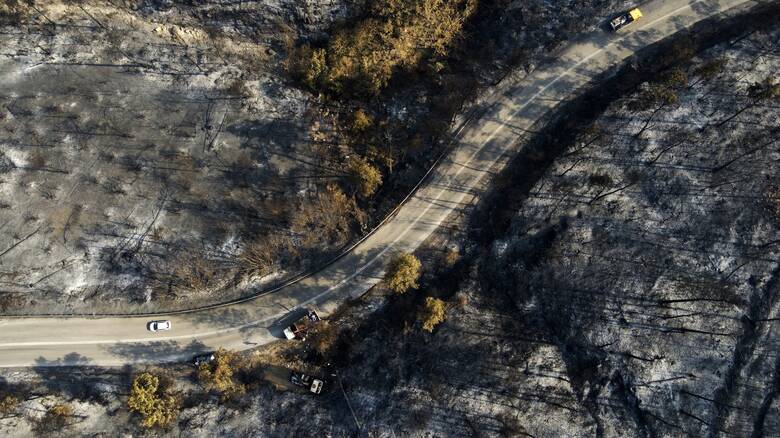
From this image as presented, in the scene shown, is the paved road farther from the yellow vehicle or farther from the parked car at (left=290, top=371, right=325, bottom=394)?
the parked car at (left=290, top=371, right=325, bottom=394)

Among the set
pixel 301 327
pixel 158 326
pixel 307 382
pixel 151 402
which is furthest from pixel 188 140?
pixel 307 382

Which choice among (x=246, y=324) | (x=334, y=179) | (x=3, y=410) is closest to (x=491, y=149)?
(x=334, y=179)

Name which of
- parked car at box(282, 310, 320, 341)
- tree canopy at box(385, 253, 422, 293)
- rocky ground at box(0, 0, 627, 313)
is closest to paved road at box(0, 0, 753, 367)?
parked car at box(282, 310, 320, 341)

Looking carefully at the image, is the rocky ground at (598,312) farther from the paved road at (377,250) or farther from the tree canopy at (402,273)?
the tree canopy at (402,273)

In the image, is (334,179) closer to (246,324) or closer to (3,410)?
(246,324)

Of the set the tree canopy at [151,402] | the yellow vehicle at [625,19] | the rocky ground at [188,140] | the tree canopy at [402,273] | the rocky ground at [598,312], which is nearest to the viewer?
the rocky ground at [598,312]


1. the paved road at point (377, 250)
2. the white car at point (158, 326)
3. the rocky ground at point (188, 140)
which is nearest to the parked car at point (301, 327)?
the paved road at point (377, 250)
